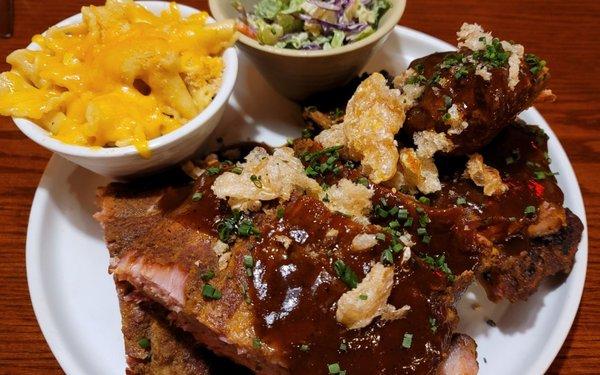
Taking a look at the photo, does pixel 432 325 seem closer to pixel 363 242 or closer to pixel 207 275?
pixel 363 242

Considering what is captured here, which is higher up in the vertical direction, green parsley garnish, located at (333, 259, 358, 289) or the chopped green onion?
the chopped green onion

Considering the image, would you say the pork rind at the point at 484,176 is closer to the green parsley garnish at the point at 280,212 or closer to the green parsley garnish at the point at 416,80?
the green parsley garnish at the point at 416,80

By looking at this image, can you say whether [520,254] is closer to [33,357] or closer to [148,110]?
[148,110]

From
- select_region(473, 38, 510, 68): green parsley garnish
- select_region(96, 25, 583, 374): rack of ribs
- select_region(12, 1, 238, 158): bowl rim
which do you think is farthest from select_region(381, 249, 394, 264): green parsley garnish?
select_region(12, 1, 238, 158): bowl rim

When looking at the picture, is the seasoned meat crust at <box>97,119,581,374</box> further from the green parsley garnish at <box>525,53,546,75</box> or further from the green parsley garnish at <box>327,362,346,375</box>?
the green parsley garnish at <box>525,53,546,75</box>

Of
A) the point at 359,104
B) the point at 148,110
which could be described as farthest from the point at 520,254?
the point at 148,110
